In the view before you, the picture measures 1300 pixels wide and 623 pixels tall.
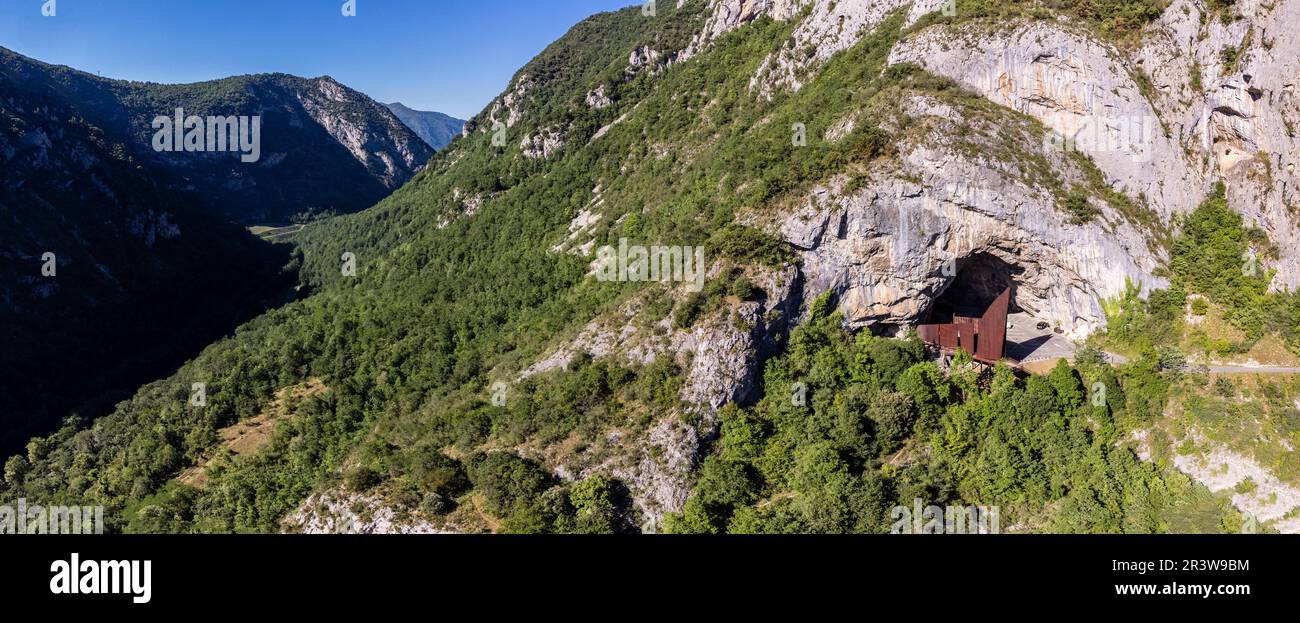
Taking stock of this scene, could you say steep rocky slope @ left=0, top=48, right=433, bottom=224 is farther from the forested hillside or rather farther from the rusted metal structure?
the rusted metal structure

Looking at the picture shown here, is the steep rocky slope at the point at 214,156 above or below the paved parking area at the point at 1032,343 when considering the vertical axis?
above

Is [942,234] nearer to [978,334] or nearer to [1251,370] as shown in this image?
[978,334]

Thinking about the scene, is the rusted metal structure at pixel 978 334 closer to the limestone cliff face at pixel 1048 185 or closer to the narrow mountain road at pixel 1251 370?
Answer: the limestone cliff face at pixel 1048 185

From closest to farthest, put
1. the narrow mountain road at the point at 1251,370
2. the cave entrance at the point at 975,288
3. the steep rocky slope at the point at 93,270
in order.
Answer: the narrow mountain road at the point at 1251,370, the cave entrance at the point at 975,288, the steep rocky slope at the point at 93,270

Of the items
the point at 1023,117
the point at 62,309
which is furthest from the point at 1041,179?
the point at 62,309

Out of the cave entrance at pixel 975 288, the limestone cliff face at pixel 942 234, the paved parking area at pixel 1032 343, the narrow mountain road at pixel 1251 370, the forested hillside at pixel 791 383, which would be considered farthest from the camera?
Result: the cave entrance at pixel 975 288

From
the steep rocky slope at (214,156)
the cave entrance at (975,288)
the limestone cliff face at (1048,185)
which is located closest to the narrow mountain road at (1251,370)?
the limestone cliff face at (1048,185)
